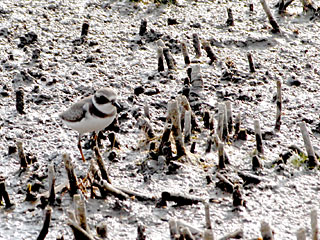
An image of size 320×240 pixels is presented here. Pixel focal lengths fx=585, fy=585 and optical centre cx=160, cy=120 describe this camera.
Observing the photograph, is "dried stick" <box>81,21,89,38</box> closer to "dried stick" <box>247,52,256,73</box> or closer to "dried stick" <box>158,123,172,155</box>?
"dried stick" <box>247,52,256,73</box>

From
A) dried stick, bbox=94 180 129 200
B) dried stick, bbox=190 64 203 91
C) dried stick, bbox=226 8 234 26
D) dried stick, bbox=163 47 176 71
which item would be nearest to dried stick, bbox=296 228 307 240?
dried stick, bbox=94 180 129 200

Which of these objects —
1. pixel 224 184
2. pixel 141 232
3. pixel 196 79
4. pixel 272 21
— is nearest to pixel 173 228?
pixel 141 232

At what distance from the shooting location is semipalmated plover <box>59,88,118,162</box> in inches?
263

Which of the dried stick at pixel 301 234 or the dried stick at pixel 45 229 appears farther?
the dried stick at pixel 45 229

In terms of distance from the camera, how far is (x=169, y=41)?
9633 mm

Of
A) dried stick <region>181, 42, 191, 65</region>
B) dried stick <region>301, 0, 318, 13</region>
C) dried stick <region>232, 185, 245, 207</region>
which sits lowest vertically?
dried stick <region>232, 185, 245, 207</region>

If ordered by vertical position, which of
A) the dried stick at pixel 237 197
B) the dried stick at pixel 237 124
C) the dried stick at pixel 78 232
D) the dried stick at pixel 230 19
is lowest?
the dried stick at pixel 78 232

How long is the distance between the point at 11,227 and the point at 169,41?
15.7 feet

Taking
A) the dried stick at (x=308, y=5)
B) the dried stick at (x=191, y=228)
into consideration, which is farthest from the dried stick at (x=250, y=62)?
the dried stick at (x=191, y=228)

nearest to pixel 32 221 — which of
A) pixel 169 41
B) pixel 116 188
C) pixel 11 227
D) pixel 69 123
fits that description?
pixel 11 227

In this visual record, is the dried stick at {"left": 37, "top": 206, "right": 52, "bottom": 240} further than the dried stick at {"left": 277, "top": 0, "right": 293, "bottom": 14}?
No

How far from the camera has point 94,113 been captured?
6680 mm

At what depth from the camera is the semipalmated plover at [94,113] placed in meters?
6.68

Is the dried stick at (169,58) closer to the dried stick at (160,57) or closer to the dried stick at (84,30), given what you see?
the dried stick at (160,57)
